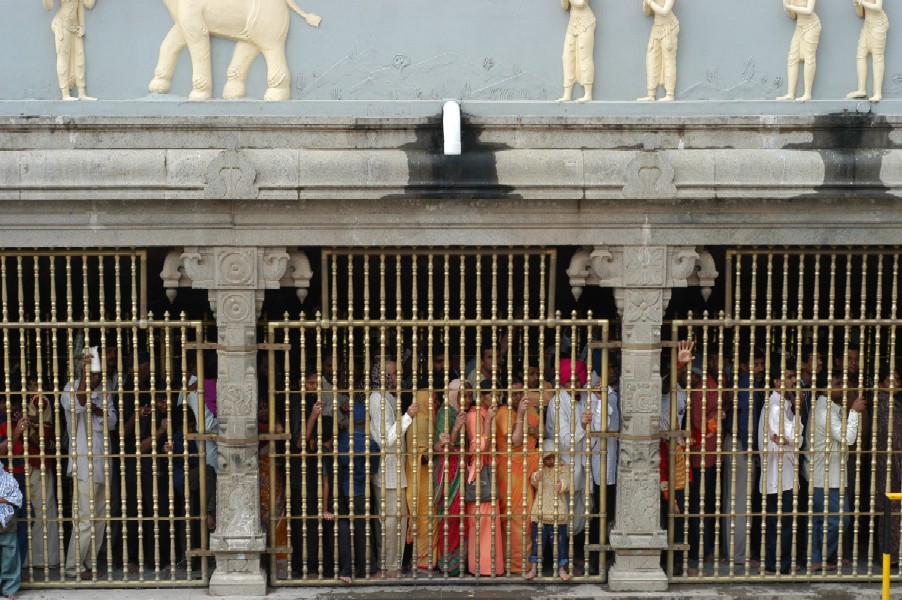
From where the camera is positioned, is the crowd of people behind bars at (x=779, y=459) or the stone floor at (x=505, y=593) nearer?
the stone floor at (x=505, y=593)

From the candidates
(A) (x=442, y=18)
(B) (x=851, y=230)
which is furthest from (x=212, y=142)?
(B) (x=851, y=230)

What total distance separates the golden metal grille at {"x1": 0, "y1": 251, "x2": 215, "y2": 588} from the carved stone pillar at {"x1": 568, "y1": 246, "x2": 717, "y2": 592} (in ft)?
8.53

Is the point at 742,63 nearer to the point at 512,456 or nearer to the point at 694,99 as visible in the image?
the point at 694,99

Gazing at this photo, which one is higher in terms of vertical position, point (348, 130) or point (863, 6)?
point (863, 6)

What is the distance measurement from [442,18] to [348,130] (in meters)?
0.91

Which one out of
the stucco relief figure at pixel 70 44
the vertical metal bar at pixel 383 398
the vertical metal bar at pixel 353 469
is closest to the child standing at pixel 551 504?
the vertical metal bar at pixel 383 398

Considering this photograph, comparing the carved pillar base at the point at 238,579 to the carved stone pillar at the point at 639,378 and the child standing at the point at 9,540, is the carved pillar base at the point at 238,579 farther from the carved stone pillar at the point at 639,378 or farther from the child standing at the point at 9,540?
the carved stone pillar at the point at 639,378

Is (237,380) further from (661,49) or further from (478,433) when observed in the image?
(661,49)

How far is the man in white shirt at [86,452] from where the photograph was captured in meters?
7.59

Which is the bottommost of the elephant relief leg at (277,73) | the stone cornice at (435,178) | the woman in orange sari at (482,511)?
the woman in orange sari at (482,511)

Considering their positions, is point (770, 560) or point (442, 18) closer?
point (442, 18)

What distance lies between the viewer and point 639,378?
7.52 metres

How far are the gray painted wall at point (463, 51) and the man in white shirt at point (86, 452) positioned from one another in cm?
180

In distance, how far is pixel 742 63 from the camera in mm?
7430
